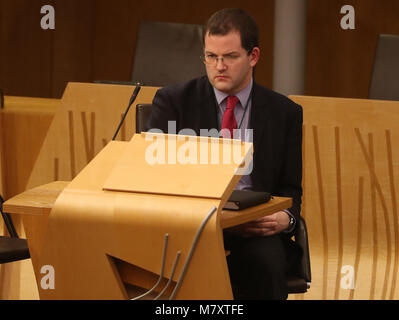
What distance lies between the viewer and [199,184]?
1965mm

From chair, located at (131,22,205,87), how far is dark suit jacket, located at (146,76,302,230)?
2095mm

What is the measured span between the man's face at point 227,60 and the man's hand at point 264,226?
439 mm

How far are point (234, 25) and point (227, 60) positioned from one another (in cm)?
11

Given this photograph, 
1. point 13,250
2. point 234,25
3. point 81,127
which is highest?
point 234,25

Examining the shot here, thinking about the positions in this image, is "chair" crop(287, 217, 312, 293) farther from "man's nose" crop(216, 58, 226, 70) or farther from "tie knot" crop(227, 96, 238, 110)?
"man's nose" crop(216, 58, 226, 70)

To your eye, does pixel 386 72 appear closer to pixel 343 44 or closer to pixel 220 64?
pixel 343 44

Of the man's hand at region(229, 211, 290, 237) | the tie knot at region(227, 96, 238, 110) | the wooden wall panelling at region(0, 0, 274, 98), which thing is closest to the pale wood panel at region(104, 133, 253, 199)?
the man's hand at region(229, 211, 290, 237)

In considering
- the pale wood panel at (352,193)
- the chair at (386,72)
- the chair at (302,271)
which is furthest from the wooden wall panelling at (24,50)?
the chair at (302,271)

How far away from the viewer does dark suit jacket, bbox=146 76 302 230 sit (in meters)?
2.61

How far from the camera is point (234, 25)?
98.0 inches

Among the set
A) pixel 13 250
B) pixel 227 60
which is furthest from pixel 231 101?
pixel 13 250

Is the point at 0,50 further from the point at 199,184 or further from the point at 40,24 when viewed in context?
the point at 199,184

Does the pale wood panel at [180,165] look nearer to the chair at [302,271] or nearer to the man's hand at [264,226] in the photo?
the man's hand at [264,226]

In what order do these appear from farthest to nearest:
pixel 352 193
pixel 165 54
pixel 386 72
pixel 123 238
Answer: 1. pixel 165 54
2. pixel 386 72
3. pixel 352 193
4. pixel 123 238
